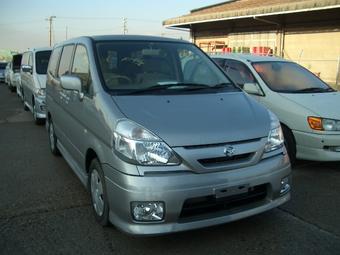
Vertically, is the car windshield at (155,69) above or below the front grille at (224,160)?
above

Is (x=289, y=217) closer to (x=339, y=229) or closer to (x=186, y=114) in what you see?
(x=339, y=229)

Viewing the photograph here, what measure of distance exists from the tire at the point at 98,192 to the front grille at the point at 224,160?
907 millimetres

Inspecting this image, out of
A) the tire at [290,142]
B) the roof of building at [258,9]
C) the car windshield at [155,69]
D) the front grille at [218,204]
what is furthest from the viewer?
the roof of building at [258,9]

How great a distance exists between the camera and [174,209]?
130 inches

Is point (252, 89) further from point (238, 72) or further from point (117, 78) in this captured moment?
point (117, 78)

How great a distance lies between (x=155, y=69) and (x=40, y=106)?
5784mm

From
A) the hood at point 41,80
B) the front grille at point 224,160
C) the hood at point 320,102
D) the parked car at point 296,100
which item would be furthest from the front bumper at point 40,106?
the front grille at point 224,160

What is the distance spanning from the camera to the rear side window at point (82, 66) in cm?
441

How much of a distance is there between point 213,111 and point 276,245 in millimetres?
1286

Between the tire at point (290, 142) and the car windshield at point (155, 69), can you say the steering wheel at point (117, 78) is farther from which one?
the tire at point (290, 142)

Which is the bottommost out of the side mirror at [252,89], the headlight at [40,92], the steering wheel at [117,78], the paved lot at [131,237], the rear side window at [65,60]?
the paved lot at [131,237]

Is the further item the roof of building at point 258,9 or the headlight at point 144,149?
the roof of building at point 258,9

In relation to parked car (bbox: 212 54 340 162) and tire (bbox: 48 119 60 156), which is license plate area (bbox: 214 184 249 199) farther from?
tire (bbox: 48 119 60 156)

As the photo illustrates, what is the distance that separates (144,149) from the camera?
132 inches
